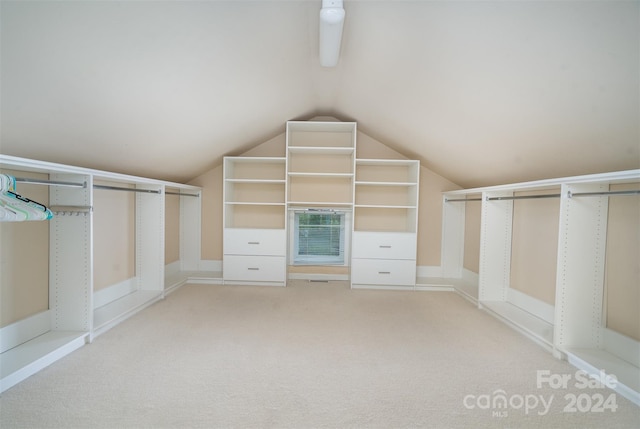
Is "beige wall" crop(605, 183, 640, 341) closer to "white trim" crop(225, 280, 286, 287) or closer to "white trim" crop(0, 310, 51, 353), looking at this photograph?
"white trim" crop(225, 280, 286, 287)

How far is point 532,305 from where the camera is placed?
109 inches

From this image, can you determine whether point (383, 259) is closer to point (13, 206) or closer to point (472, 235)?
point (472, 235)

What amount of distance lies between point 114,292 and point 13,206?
164 centimetres

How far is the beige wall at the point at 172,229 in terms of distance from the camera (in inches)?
154

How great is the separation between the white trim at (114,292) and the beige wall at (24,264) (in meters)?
0.60

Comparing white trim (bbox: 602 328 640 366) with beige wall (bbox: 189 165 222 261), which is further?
beige wall (bbox: 189 165 222 261)

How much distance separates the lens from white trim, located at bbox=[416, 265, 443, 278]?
13.6 feet

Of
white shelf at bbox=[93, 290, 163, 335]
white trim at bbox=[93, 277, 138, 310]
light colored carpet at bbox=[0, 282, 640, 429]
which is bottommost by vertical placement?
light colored carpet at bbox=[0, 282, 640, 429]

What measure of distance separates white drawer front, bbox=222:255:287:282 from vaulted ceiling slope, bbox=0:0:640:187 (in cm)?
153

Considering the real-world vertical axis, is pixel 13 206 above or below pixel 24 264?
above

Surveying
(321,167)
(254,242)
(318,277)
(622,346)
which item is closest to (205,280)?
(254,242)

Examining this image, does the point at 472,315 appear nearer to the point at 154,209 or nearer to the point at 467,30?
the point at 467,30

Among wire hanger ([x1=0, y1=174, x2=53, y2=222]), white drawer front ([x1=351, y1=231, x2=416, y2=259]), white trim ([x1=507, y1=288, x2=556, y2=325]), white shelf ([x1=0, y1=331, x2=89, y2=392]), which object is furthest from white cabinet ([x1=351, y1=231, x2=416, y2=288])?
wire hanger ([x1=0, y1=174, x2=53, y2=222])

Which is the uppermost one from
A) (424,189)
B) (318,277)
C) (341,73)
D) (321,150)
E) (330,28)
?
(341,73)
